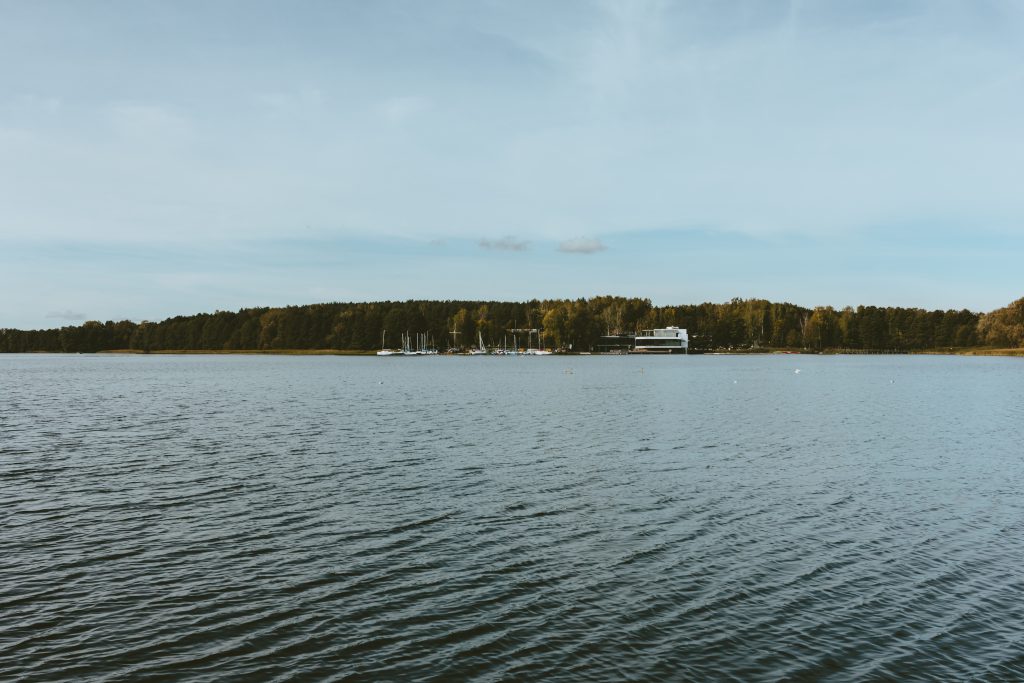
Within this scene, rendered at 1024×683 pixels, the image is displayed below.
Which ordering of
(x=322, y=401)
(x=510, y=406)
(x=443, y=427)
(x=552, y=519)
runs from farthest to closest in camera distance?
1. (x=322, y=401)
2. (x=510, y=406)
3. (x=443, y=427)
4. (x=552, y=519)

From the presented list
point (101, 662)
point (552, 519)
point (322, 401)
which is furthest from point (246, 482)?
point (322, 401)

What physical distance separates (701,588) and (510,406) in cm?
6049

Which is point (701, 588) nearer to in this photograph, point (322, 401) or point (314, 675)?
point (314, 675)

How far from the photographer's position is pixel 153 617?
18578 millimetres

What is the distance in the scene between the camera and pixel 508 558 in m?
23.9

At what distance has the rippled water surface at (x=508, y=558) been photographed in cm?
1677

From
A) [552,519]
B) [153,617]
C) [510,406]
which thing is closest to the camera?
[153,617]

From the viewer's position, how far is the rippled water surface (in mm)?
16766

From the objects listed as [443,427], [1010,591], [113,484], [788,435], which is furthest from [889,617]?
[443,427]

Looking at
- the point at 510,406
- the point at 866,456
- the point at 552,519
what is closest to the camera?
the point at 552,519

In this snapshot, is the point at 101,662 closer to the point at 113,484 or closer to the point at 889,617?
the point at 889,617

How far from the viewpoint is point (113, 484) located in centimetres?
3497

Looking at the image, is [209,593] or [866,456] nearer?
[209,593]

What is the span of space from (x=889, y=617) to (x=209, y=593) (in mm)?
17881
